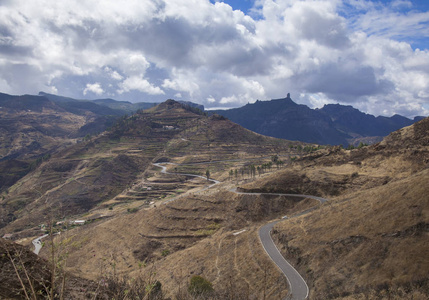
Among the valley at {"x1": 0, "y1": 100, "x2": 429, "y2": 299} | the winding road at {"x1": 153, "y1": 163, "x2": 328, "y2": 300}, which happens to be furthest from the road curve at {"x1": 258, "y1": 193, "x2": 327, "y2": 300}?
the valley at {"x1": 0, "y1": 100, "x2": 429, "y2": 299}

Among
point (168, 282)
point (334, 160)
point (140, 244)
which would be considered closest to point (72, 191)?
point (140, 244)

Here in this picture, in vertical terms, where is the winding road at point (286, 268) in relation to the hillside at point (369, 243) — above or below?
below

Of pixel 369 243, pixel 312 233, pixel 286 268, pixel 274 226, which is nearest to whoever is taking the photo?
pixel 369 243

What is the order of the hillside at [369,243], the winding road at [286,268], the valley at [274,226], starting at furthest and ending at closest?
the winding road at [286,268] → the valley at [274,226] → the hillside at [369,243]

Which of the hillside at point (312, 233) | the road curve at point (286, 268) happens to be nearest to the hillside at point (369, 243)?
the hillside at point (312, 233)

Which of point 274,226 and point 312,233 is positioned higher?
point 312,233

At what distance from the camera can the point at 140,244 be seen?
7706 cm

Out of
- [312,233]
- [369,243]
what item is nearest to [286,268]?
[312,233]

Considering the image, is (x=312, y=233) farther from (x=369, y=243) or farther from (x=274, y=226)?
(x=274, y=226)

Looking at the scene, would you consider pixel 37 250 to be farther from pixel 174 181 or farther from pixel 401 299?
pixel 401 299

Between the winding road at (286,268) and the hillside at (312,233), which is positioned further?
the winding road at (286,268)

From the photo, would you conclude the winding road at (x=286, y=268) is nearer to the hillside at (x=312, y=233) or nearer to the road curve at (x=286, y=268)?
the road curve at (x=286, y=268)

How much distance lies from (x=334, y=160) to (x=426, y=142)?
25833 millimetres

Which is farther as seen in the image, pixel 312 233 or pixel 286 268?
pixel 312 233
